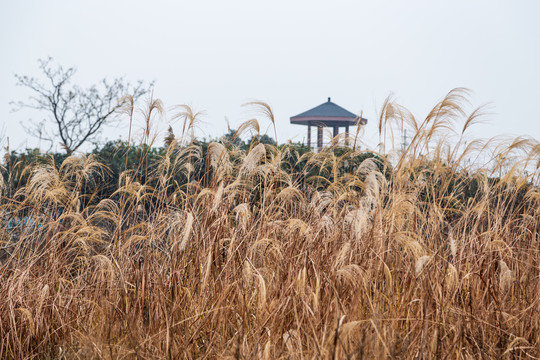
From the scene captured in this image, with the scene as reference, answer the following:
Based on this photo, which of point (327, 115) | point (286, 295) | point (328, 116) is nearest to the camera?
point (286, 295)

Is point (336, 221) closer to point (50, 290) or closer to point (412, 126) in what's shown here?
point (412, 126)

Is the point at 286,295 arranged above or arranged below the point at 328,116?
below

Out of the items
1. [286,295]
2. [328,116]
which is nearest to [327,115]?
[328,116]

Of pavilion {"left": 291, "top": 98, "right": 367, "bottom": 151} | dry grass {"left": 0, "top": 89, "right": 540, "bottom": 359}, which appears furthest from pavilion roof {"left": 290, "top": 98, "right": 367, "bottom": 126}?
dry grass {"left": 0, "top": 89, "right": 540, "bottom": 359}

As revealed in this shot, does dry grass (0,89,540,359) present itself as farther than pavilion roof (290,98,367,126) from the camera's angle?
No

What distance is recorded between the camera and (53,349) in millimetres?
3523

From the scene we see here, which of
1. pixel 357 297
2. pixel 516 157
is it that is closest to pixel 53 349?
pixel 357 297

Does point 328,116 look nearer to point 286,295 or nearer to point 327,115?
point 327,115

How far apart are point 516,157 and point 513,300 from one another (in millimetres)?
1487

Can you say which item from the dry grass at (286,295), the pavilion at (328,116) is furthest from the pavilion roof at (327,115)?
the dry grass at (286,295)

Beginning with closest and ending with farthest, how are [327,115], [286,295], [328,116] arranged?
[286,295] → [328,116] → [327,115]

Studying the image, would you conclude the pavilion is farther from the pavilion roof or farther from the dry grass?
the dry grass

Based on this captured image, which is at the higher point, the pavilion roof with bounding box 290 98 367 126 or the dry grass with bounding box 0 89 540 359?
the pavilion roof with bounding box 290 98 367 126

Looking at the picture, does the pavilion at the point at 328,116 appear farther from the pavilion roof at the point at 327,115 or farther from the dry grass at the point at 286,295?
the dry grass at the point at 286,295
